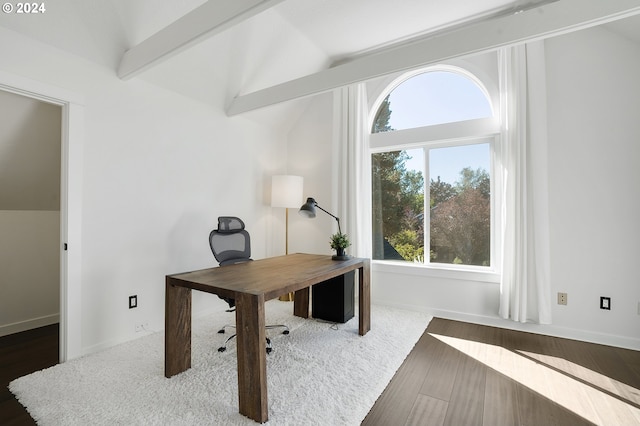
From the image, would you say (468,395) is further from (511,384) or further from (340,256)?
(340,256)

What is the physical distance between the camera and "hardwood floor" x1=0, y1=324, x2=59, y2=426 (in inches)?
65.8

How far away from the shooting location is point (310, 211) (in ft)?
8.95

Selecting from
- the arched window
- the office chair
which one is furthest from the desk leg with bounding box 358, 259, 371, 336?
the arched window


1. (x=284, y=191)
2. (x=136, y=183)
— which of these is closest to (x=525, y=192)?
(x=284, y=191)

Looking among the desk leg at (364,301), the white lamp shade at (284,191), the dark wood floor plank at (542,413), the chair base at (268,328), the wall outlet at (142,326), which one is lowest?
the dark wood floor plank at (542,413)

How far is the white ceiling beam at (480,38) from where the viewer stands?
1.84m

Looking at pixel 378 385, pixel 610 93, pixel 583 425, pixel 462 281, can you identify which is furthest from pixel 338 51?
pixel 583 425

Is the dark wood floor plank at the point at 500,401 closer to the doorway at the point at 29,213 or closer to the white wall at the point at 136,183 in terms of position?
the white wall at the point at 136,183

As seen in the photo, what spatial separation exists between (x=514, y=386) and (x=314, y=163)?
3318 mm

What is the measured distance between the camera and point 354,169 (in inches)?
150

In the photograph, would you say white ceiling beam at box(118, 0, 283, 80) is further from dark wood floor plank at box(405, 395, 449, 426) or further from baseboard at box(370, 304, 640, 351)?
baseboard at box(370, 304, 640, 351)

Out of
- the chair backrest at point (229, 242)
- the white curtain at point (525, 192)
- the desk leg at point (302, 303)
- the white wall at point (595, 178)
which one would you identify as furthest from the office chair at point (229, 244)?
the white wall at point (595, 178)

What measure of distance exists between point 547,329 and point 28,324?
5.10 m

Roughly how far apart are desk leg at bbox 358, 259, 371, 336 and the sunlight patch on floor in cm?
78
